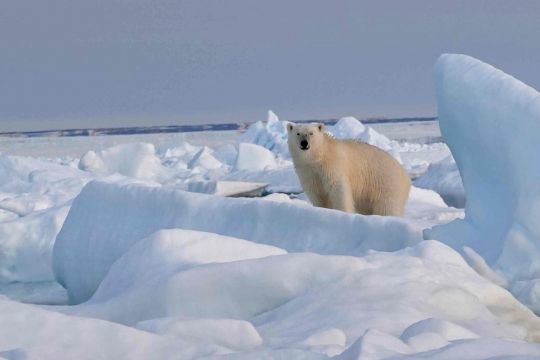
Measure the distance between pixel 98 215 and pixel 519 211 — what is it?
2593 millimetres

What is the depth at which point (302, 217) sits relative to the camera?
4.75 meters

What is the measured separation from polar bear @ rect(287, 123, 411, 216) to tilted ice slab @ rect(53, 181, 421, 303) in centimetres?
181

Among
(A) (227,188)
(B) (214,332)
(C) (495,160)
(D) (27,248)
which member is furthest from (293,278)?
(A) (227,188)

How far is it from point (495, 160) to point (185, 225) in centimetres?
166

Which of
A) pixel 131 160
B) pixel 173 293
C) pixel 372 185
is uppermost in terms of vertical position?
pixel 173 293

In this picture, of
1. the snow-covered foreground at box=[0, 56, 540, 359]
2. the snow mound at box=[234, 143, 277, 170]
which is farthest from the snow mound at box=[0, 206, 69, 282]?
the snow mound at box=[234, 143, 277, 170]

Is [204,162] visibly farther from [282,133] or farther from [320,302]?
[320,302]

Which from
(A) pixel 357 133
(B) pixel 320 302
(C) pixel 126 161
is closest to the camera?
(B) pixel 320 302

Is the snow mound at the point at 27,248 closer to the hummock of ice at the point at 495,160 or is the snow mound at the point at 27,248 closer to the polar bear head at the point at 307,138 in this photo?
the polar bear head at the point at 307,138

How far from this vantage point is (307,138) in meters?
6.86

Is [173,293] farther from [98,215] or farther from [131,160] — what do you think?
[131,160]

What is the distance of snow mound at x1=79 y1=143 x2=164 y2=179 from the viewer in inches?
618

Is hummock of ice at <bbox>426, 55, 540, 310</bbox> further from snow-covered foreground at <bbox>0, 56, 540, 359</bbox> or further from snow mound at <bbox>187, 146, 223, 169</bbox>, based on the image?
snow mound at <bbox>187, 146, 223, 169</bbox>

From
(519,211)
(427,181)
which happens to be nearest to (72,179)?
(427,181)
